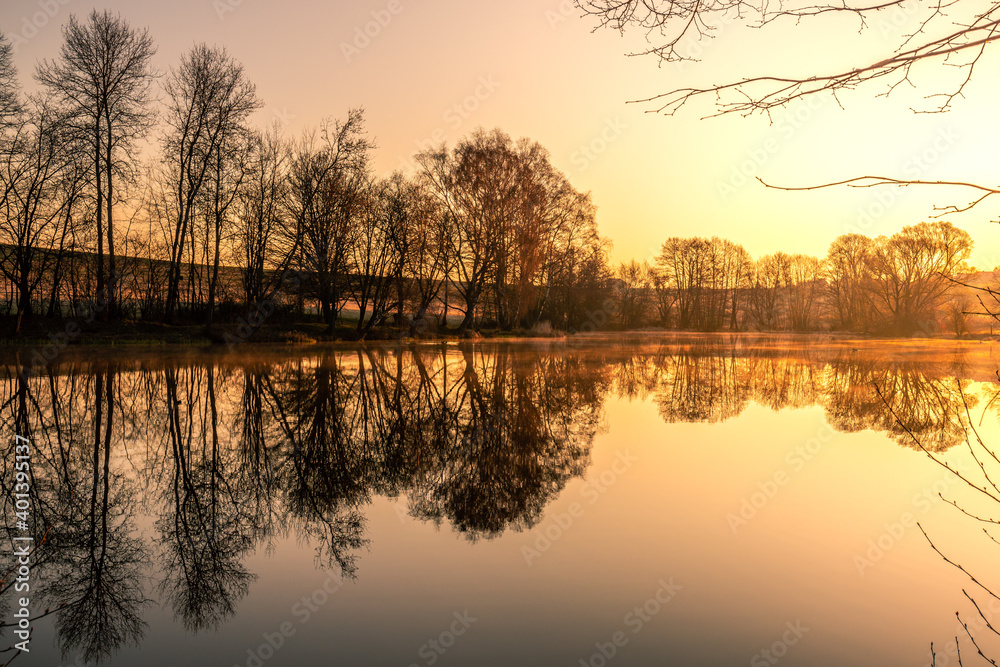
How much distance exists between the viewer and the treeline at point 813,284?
53.9m

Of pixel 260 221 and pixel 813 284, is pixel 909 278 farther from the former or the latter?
pixel 260 221

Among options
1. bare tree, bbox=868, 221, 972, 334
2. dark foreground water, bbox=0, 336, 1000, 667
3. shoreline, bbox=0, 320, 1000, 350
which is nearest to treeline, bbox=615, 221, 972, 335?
bare tree, bbox=868, 221, 972, 334

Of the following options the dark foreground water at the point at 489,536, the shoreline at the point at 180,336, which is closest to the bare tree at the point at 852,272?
the shoreline at the point at 180,336

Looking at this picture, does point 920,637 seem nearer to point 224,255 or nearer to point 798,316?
point 224,255

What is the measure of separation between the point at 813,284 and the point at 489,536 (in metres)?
90.4

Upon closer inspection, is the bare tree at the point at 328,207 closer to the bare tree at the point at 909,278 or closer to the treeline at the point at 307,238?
the treeline at the point at 307,238

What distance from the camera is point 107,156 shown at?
23891 mm

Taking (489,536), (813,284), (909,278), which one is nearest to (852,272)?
(909,278)

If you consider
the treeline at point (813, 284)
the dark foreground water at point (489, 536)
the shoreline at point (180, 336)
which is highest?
the treeline at point (813, 284)

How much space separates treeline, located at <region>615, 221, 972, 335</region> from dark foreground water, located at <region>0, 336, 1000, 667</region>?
150ft

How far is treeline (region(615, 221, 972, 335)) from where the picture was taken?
5388 centimetres

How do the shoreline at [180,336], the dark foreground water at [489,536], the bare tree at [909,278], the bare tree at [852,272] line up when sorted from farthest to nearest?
1. the bare tree at [852,272]
2. the bare tree at [909,278]
3. the shoreline at [180,336]
4. the dark foreground water at [489,536]

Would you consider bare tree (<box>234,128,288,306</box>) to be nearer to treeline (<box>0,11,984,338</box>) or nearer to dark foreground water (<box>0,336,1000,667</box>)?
treeline (<box>0,11,984,338</box>)

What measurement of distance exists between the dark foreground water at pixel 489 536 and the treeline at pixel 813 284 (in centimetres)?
4560
